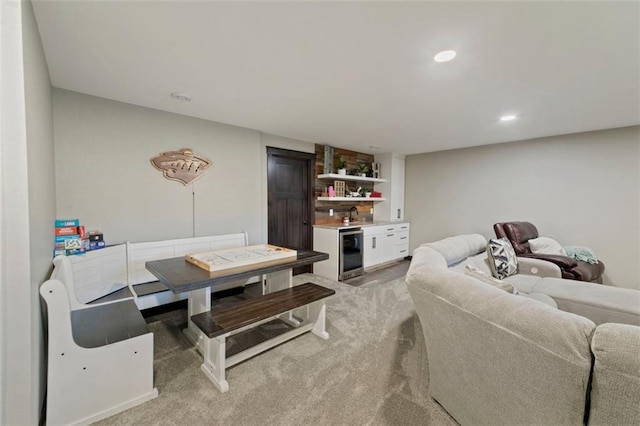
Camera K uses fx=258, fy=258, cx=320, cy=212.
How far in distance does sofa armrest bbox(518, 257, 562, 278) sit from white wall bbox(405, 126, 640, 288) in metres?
1.46

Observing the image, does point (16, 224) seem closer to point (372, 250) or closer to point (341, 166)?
point (341, 166)

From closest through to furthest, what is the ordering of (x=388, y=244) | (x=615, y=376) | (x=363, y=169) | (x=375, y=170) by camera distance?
(x=615, y=376), (x=388, y=244), (x=363, y=169), (x=375, y=170)

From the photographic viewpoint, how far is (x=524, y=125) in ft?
11.8

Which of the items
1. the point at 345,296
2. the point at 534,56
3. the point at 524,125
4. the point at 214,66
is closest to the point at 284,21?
the point at 214,66

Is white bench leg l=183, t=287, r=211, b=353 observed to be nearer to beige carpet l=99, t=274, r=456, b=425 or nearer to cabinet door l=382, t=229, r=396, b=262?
beige carpet l=99, t=274, r=456, b=425

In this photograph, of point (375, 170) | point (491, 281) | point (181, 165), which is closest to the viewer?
point (491, 281)

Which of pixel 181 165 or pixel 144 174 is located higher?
pixel 181 165

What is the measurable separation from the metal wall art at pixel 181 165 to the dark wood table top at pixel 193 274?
1234mm

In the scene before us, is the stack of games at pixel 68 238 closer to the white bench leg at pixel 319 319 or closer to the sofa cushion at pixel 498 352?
the white bench leg at pixel 319 319

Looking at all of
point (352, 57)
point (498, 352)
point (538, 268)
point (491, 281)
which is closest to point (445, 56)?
point (352, 57)

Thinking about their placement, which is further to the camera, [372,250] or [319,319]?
[372,250]

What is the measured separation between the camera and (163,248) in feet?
9.72

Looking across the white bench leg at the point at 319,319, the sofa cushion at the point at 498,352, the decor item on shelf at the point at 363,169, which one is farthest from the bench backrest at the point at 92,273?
the decor item on shelf at the point at 363,169

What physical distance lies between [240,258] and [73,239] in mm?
1466
